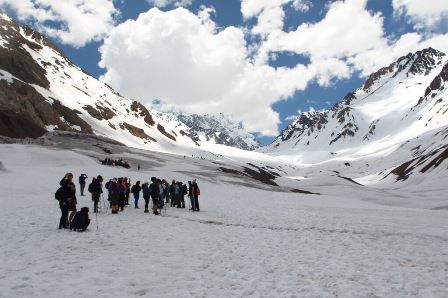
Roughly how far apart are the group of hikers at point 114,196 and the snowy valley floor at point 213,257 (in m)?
0.86

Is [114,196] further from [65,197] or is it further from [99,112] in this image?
[99,112]

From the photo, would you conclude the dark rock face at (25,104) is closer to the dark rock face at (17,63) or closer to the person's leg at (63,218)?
the dark rock face at (17,63)

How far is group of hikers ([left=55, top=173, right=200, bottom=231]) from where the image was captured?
21.4 metres

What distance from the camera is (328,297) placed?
1288 centimetres

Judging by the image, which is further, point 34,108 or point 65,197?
point 34,108

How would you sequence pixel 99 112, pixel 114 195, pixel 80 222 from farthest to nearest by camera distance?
1. pixel 99 112
2. pixel 114 195
3. pixel 80 222

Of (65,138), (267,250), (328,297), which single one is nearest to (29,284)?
(328,297)

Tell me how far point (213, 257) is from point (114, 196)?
13.4 m

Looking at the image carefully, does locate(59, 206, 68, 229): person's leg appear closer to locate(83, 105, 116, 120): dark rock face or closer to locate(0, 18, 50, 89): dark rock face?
locate(0, 18, 50, 89): dark rock face

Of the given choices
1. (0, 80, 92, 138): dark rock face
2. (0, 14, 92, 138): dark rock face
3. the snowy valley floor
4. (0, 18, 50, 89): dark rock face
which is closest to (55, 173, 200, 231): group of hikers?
the snowy valley floor

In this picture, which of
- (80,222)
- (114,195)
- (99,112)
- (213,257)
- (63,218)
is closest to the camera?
(213,257)

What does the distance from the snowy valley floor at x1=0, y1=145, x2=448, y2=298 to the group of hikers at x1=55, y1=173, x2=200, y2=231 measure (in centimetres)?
86

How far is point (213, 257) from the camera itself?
A: 17828mm

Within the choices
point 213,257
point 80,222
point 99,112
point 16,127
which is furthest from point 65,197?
point 99,112
